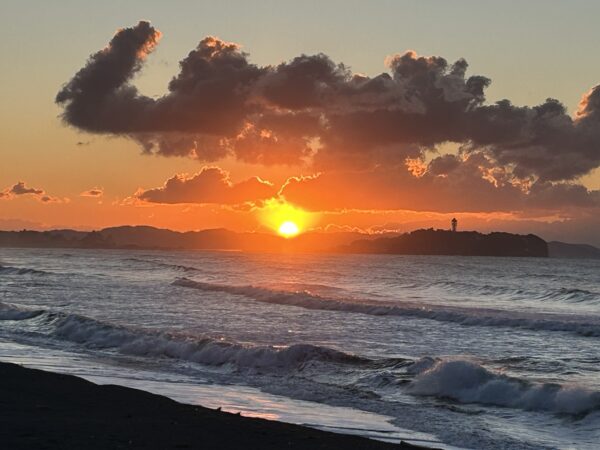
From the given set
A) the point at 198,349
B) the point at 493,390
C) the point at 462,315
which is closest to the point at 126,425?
the point at 493,390

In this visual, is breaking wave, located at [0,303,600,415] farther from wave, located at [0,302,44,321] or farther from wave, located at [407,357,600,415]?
wave, located at [0,302,44,321]

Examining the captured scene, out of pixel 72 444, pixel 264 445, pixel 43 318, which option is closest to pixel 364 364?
pixel 264 445

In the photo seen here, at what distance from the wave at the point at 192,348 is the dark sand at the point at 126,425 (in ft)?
23.2

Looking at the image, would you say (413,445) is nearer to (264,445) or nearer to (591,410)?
(264,445)

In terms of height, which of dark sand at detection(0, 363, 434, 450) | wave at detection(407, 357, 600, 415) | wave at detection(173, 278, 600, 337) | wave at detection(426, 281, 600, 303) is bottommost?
wave at detection(426, 281, 600, 303)

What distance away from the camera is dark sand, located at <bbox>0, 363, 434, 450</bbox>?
10371 millimetres

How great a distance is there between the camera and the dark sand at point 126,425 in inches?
408

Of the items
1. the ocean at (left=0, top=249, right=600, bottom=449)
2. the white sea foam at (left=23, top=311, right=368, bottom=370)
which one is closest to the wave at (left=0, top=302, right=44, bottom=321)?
the ocean at (left=0, top=249, right=600, bottom=449)

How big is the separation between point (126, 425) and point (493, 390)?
9.24 m

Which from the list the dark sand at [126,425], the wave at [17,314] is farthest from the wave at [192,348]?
the dark sand at [126,425]

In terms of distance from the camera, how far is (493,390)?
17.8 metres

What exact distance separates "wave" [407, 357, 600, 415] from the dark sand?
5577mm

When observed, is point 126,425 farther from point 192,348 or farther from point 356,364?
point 192,348

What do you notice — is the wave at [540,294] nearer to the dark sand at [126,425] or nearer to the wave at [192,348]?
the wave at [192,348]
